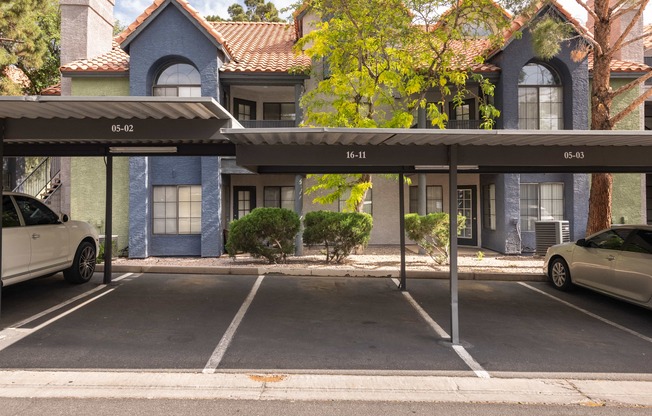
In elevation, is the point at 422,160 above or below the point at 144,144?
below

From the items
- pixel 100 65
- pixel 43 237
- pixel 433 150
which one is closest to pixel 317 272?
pixel 433 150

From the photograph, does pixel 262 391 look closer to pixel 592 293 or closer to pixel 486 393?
pixel 486 393

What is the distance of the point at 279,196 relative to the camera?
55.5ft

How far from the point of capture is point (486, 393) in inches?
170

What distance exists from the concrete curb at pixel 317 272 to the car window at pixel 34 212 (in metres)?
2.77

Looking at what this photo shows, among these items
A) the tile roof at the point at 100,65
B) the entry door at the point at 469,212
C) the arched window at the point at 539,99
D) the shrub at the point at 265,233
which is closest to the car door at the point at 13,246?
the shrub at the point at 265,233

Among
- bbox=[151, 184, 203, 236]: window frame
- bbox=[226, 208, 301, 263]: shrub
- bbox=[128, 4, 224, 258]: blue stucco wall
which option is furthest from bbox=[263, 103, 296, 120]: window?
bbox=[226, 208, 301, 263]: shrub

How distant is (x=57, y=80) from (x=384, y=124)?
1851 centimetres

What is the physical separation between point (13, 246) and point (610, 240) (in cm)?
1017

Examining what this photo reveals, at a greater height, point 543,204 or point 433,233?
point 543,204

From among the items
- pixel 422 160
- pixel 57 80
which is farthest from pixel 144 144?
pixel 57 80

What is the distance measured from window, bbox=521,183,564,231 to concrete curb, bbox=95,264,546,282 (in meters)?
5.30

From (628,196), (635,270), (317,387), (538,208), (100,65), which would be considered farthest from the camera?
(538,208)

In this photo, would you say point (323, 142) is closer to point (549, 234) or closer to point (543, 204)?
point (549, 234)
